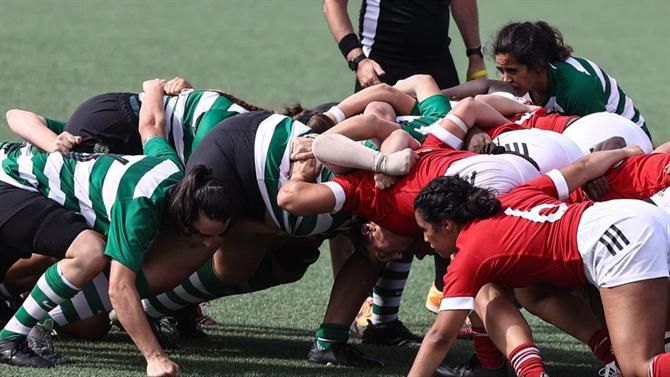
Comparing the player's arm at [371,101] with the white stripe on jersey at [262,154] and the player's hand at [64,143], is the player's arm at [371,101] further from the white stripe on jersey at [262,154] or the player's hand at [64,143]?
the player's hand at [64,143]

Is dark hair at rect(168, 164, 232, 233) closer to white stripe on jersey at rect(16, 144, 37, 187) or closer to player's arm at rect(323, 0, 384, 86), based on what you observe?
white stripe on jersey at rect(16, 144, 37, 187)

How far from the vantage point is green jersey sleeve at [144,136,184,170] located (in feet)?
18.5

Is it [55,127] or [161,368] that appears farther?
[55,127]

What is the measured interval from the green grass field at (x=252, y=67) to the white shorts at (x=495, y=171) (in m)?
0.94

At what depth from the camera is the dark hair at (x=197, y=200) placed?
16.9 feet

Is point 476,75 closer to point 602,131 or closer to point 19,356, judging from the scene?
point 602,131

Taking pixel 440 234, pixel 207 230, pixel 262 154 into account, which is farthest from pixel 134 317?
pixel 440 234

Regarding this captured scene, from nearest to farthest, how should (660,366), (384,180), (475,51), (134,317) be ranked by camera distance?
(660,366), (134,317), (384,180), (475,51)

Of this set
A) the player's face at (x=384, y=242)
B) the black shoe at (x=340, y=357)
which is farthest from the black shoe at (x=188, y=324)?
the player's face at (x=384, y=242)

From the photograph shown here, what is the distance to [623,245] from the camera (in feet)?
15.5

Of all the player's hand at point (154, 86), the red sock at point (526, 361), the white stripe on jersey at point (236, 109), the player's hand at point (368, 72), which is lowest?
the red sock at point (526, 361)

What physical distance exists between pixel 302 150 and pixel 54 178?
3.62 feet

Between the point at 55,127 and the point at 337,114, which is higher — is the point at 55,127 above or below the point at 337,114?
below

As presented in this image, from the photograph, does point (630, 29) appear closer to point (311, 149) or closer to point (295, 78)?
point (295, 78)
